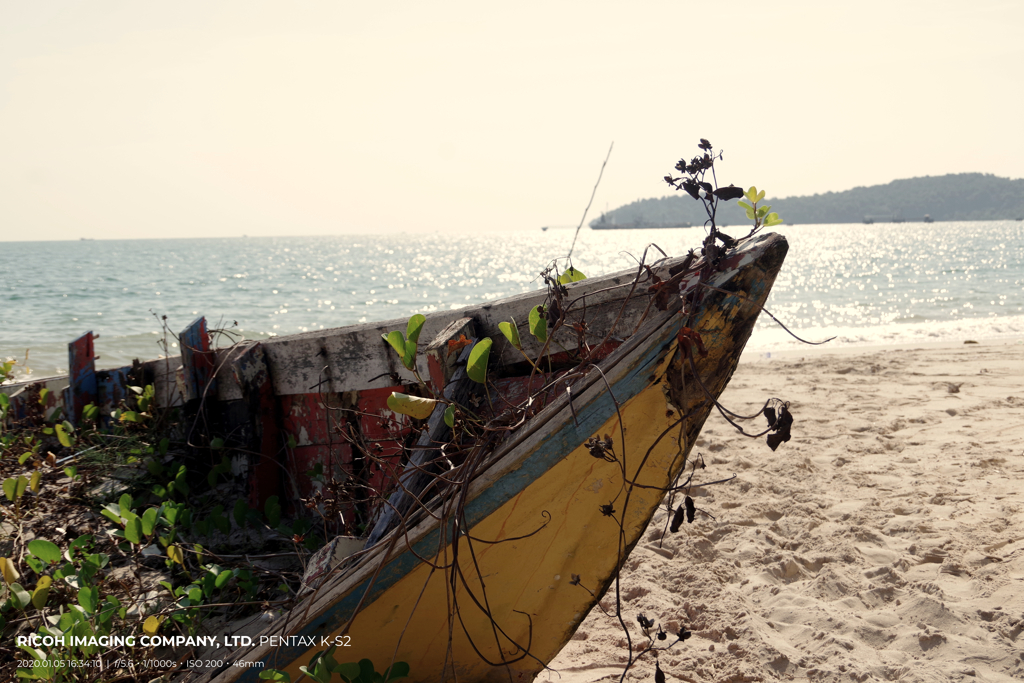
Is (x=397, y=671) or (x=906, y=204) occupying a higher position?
(x=906, y=204)

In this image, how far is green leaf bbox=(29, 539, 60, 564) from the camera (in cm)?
206

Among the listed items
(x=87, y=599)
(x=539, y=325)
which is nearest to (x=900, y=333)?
(x=539, y=325)

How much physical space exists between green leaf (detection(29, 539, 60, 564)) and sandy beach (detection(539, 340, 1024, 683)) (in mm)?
1864

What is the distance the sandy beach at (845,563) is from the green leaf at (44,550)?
6.12ft

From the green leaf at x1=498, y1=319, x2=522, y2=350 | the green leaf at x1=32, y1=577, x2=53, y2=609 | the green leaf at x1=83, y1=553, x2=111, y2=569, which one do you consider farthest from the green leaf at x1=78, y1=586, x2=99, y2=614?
the green leaf at x1=498, y1=319, x2=522, y2=350

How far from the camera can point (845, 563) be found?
2.90 meters

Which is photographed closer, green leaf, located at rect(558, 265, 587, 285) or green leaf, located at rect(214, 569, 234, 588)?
green leaf, located at rect(558, 265, 587, 285)

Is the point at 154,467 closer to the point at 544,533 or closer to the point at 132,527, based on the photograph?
the point at 132,527

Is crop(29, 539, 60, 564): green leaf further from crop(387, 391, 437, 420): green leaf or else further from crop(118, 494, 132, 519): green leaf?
crop(387, 391, 437, 420): green leaf

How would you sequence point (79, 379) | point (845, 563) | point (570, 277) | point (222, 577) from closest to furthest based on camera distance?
point (570, 277)
point (222, 577)
point (845, 563)
point (79, 379)

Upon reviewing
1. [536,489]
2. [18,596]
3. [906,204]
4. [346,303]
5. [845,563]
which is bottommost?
[845,563]

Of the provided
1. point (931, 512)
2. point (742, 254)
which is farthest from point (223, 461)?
point (931, 512)

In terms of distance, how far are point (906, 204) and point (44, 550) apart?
139662 millimetres

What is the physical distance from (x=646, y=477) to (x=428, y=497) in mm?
634
